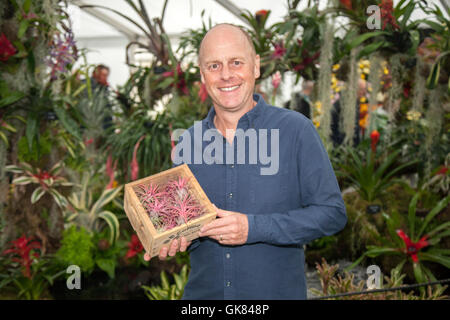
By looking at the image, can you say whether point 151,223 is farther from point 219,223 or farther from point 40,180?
point 40,180

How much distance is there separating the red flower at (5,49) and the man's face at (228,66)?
1.88m

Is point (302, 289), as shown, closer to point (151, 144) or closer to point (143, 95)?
point (151, 144)

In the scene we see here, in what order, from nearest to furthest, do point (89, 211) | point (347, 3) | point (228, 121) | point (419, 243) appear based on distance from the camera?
point (228, 121) → point (347, 3) → point (419, 243) → point (89, 211)

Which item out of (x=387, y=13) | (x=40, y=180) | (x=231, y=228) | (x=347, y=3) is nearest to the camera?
(x=231, y=228)

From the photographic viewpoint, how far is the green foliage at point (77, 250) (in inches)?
103

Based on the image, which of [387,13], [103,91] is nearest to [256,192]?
[387,13]

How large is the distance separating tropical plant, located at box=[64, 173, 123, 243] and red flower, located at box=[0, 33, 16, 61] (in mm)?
1174

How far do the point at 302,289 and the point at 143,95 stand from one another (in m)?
2.44

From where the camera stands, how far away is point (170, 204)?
1057 millimetres

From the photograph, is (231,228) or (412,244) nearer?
(231,228)

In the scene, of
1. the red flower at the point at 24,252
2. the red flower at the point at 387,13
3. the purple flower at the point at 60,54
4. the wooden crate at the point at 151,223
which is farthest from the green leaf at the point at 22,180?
the red flower at the point at 387,13

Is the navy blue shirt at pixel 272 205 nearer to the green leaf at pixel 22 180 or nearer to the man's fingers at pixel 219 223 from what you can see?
the man's fingers at pixel 219 223

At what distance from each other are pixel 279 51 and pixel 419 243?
1654 mm
